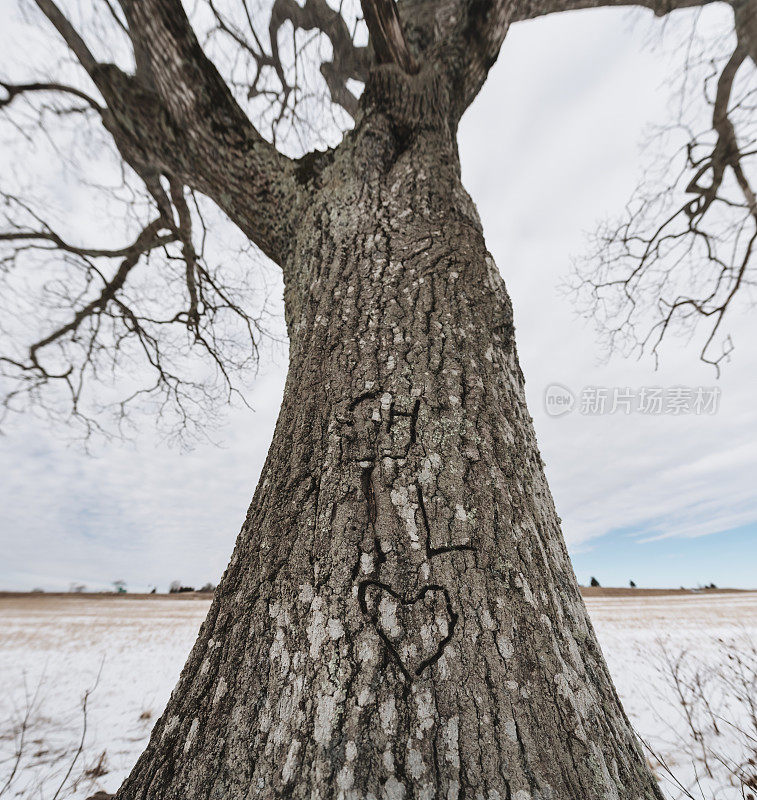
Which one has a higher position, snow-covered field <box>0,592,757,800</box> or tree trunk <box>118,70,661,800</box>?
tree trunk <box>118,70,661,800</box>

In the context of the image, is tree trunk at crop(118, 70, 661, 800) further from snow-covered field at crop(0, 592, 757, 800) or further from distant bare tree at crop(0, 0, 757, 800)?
snow-covered field at crop(0, 592, 757, 800)

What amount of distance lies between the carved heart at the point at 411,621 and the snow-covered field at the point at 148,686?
1.72 m

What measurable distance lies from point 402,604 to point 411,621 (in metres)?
0.03

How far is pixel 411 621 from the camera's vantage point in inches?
30.6

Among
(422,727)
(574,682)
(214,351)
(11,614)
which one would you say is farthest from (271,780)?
(11,614)

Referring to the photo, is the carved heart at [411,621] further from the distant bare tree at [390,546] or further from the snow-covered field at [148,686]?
the snow-covered field at [148,686]

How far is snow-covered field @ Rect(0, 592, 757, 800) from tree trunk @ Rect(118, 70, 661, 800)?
1.47 metres

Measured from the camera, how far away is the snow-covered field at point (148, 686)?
2.33 m

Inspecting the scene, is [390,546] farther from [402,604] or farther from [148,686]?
[148,686]

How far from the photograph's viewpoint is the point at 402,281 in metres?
1.37

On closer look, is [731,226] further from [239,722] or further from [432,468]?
[239,722]

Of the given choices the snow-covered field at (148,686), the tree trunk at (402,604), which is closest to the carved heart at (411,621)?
the tree trunk at (402,604)

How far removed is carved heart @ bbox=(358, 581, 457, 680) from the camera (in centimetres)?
75

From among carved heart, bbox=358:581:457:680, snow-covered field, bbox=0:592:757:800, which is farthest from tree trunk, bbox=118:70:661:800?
snow-covered field, bbox=0:592:757:800
